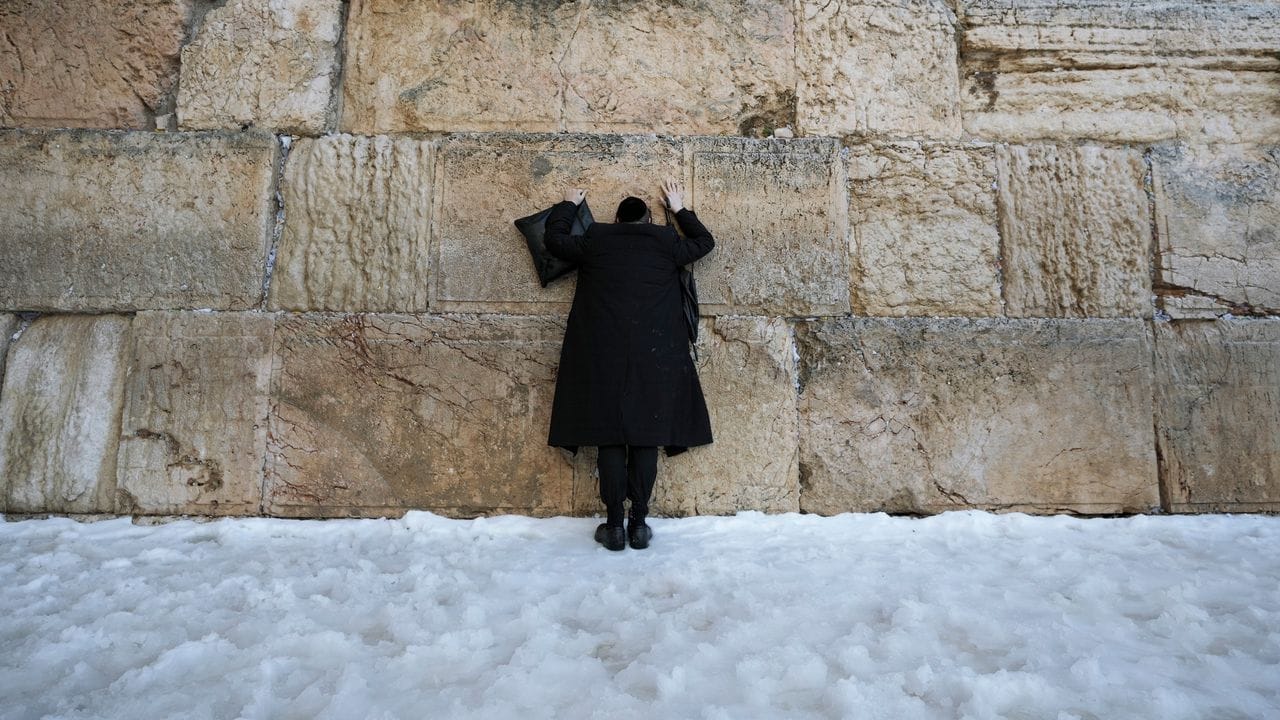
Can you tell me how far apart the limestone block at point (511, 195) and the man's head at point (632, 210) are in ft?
0.94

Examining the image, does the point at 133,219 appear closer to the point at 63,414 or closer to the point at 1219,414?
the point at 63,414

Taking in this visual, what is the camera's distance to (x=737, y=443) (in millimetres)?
3420

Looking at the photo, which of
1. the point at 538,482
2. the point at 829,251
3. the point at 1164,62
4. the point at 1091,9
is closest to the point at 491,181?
the point at 538,482

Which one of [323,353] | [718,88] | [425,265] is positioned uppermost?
Answer: [718,88]

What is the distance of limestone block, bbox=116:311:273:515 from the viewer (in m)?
3.32

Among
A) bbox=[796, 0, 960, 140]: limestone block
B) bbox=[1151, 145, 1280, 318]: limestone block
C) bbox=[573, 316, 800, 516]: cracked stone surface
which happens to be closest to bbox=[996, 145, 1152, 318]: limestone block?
bbox=[1151, 145, 1280, 318]: limestone block

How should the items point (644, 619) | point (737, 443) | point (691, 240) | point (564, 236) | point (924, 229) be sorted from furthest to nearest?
point (924, 229) < point (737, 443) < point (691, 240) < point (564, 236) < point (644, 619)

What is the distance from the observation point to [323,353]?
3422mm

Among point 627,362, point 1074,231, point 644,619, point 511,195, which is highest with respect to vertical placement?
point 511,195

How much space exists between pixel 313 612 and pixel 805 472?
2.27 m

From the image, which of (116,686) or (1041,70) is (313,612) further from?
(1041,70)

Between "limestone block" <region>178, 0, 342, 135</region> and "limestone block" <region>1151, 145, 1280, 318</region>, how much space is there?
4.58 metres

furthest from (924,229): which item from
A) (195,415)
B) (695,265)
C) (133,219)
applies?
(133,219)

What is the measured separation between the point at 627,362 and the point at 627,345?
0.08 meters
